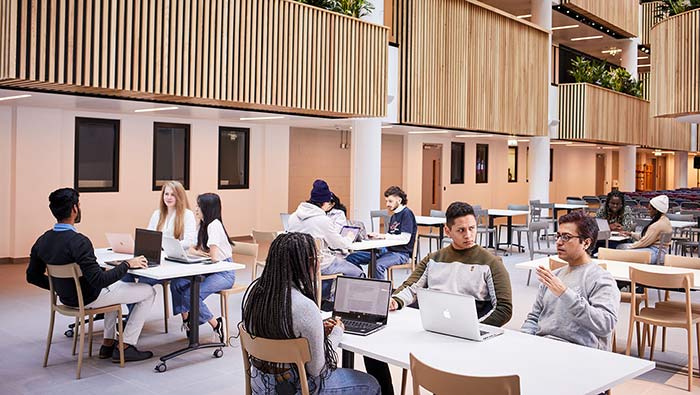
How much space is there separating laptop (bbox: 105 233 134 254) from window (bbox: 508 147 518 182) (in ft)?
63.3

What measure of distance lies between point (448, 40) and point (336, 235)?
25.3 ft

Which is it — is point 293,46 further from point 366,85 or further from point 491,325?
point 491,325

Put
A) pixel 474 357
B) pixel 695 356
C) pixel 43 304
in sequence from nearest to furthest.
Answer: pixel 474 357 < pixel 695 356 < pixel 43 304

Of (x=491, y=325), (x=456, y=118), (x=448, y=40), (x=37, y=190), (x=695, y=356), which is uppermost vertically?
(x=448, y=40)

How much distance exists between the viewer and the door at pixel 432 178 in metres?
20.8

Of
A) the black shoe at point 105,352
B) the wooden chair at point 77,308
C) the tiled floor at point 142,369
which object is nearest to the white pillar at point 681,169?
the tiled floor at point 142,369

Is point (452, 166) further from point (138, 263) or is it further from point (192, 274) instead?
point (138, 263)

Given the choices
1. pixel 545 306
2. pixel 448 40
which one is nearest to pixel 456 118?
pixel 448 40

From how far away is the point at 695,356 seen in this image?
21.1ft

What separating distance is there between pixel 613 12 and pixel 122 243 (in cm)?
1808

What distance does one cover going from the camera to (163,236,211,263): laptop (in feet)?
21.0

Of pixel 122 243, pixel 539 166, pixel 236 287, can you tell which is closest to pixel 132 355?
pixel 236 287

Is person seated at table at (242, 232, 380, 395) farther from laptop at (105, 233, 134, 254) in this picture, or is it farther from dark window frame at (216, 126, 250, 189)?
dark window frame at (216, 126, 250, 189)

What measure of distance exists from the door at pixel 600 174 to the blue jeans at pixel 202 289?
26.8 m
